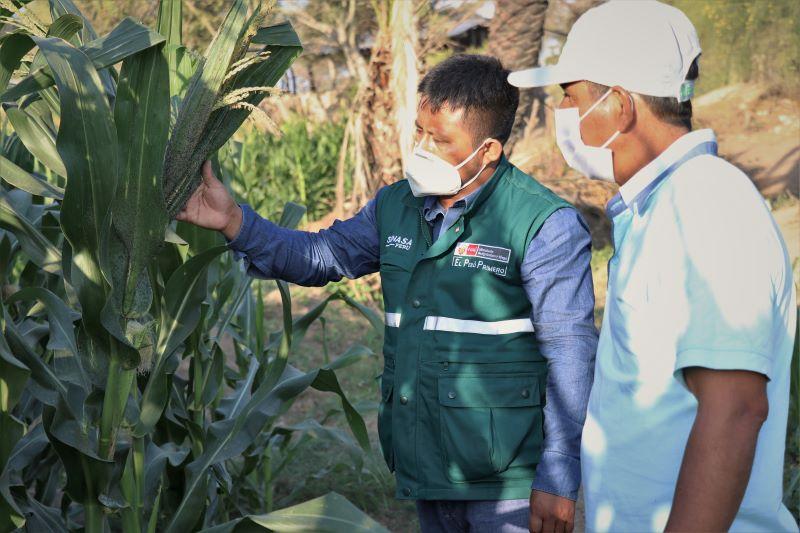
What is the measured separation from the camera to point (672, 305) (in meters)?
1.43

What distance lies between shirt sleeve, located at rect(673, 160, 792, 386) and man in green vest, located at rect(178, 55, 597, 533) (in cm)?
74

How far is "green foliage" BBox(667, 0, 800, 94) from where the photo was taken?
17.2 m

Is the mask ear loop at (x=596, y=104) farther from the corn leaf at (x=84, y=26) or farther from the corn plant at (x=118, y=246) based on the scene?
the corn leaf at (x=84, y=26)

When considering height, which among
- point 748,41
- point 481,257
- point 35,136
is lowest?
point 748,41

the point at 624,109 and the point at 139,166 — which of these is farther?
the point at 139,166

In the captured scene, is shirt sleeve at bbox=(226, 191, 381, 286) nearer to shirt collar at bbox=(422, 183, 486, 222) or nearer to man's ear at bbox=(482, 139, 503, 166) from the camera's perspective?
shirt collar at bbox=(422, 183, 486, 222)

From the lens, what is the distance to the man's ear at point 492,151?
7.71ft

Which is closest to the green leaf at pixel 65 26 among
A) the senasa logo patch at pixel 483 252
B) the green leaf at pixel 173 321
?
the green leaf at pixel 173 321

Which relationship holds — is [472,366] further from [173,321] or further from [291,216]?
[291,216]

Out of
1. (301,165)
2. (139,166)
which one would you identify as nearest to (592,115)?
(139,166)

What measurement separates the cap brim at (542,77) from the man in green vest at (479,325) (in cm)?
37

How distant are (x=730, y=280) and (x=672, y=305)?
4.3 inches

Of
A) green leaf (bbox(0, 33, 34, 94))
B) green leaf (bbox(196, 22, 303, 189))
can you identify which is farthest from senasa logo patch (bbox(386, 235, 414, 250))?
green leaf (bbox(0, 33, 34, 94))

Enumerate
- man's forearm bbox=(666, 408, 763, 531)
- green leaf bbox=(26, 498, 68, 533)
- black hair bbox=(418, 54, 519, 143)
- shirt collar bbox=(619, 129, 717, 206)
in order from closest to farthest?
1. man's forearm bbox=(666, 408, 763, 531)
2. shirt collar bbox=(619, 129, 717, 206)
3. black hair bbox=(418, 54, 519, 143)
4. green leaf bbox=(26, 498, 68, 533)
